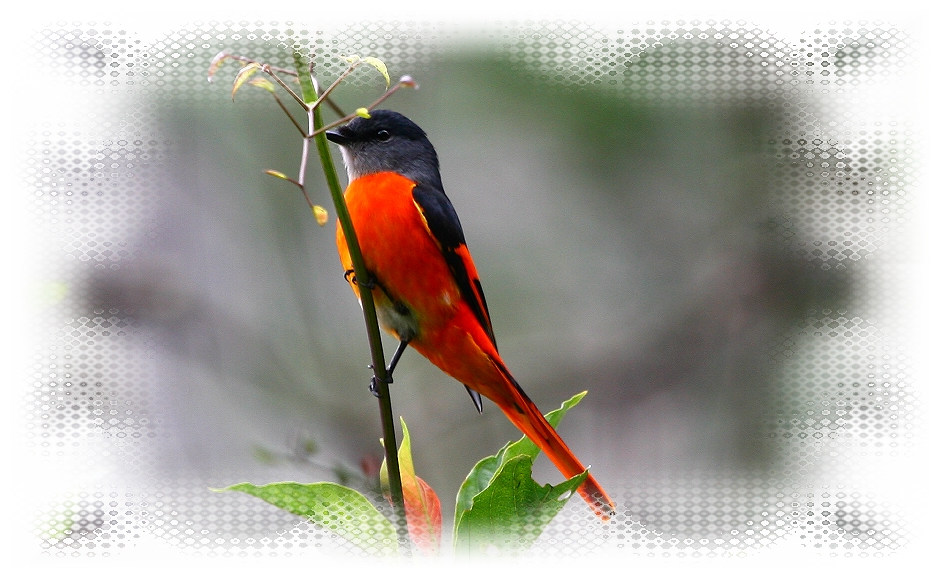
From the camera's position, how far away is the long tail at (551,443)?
4.54 feet

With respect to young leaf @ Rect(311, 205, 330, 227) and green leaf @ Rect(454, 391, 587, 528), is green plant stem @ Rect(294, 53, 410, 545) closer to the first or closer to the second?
young leaf @ Rect(311, 205, 330, 227)

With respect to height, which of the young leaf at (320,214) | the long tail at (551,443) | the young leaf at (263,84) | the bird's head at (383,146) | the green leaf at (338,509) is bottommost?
the long tail at (551,443)

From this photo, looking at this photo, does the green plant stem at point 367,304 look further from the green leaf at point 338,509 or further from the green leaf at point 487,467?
the green leaf at point 487,467

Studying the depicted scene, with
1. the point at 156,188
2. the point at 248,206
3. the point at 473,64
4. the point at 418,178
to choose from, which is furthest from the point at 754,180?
the point at 156,188

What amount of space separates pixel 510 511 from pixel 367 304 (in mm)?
366

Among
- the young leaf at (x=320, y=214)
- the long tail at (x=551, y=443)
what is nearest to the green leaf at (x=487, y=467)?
the long tail at (x=551, y=443)

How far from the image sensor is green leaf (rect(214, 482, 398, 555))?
1.02m

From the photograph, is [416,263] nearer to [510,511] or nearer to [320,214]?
[320,214]

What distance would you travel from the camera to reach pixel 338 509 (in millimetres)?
1026

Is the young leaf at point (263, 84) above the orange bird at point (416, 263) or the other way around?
above

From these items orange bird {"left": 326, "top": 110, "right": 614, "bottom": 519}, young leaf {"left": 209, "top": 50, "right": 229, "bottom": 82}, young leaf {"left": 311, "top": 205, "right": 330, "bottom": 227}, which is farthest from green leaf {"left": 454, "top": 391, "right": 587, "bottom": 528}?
young leaf {"left": 209, "top": 50, "right": 229, "bottom": 82}

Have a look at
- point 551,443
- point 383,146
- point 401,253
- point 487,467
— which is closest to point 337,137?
point 383,146

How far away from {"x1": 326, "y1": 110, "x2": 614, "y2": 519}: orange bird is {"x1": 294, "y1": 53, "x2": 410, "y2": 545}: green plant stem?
655mm

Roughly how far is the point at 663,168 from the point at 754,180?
0.50 metres
